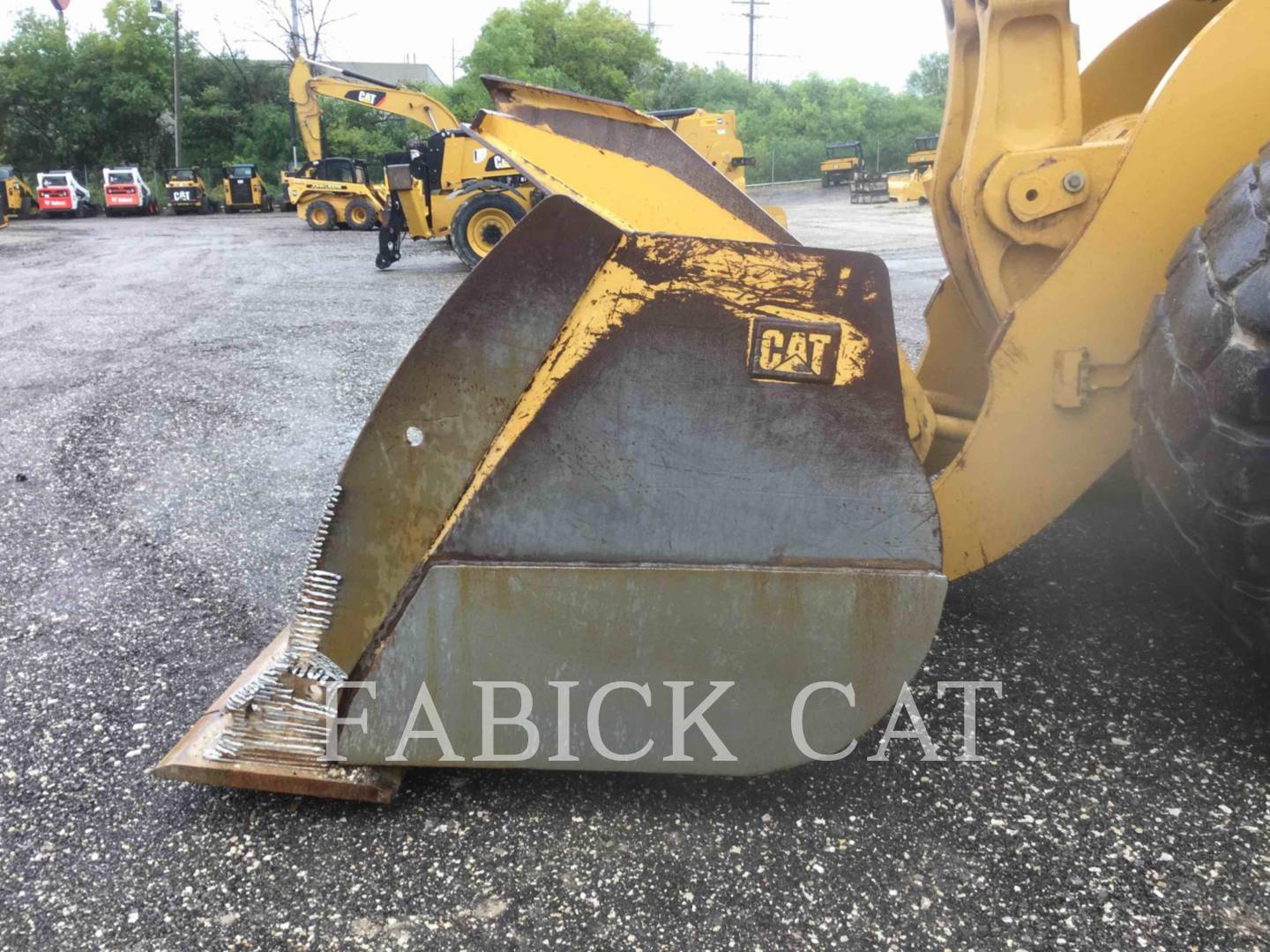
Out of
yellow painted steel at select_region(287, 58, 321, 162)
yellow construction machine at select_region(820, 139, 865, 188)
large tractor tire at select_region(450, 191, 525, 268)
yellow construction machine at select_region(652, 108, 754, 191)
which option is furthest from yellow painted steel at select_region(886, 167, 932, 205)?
large tractor tire at select_region(450, 191, 525, 268)

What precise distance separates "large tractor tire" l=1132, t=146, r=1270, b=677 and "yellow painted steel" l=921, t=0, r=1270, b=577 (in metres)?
0.11

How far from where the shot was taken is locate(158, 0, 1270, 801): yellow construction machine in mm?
1562

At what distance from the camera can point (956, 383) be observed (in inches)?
111

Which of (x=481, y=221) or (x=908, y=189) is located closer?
(x=481, y=221)

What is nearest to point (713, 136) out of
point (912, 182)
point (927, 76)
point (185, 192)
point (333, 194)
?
point (333, 194)

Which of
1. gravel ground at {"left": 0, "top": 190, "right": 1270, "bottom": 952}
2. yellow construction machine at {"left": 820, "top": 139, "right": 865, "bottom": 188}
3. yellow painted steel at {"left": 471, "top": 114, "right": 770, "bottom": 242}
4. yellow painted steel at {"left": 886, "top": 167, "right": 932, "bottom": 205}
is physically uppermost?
yellow construction machine at {"left": 820, "top": 139, "right": 865, "bottom": 188}

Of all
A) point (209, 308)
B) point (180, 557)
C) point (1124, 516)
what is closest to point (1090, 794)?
point (1124, 516)

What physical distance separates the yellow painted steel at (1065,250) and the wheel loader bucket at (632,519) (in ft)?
1.34

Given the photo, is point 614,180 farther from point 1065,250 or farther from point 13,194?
point 13,194

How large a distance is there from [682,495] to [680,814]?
56 centimetres

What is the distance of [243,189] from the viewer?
2994cm

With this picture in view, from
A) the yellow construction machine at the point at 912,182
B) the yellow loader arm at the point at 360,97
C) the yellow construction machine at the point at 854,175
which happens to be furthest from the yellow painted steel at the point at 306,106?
the yellow construction machine at the point at 854,175

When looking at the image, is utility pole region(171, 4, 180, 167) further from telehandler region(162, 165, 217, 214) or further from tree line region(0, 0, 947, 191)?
telehandler region(162, 165, 217, 214)

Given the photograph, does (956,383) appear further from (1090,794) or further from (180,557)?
(180,557)
